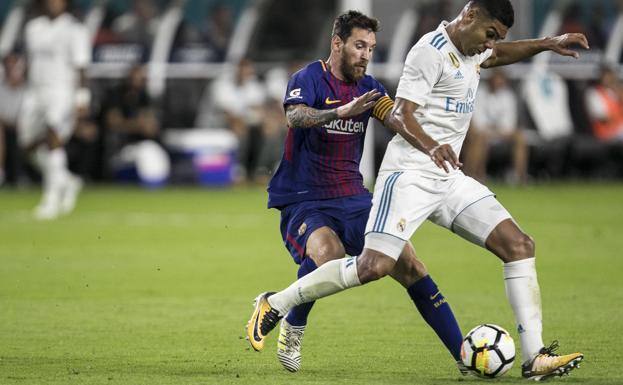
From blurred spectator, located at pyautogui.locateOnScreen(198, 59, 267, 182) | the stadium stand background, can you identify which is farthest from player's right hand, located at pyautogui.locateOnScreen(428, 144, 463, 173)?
blurred spectator, located at pyautogui.locateOnScreen(198, 59, 267, 182)

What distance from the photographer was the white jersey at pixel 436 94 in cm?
729

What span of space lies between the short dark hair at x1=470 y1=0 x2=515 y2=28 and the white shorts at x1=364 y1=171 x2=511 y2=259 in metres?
0.92

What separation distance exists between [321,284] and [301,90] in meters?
1.16

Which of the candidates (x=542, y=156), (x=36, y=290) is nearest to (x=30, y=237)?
(x=36, y=290)

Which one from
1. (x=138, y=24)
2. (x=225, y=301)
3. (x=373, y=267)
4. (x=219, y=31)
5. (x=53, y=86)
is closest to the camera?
(x=373, y=267)

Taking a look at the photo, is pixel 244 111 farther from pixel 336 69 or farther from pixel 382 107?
pixel 382 107

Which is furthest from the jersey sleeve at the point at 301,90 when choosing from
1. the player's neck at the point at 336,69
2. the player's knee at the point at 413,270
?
the player's knee at the point at 413,270

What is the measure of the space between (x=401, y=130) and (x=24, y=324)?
11.8 feet

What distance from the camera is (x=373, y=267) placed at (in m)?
7.26

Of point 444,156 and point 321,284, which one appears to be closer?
point 444,156

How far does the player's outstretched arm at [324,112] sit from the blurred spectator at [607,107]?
59.9 feet

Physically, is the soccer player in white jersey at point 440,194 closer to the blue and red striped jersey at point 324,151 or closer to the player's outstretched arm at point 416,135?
the player's outstretched arm at point 416,135

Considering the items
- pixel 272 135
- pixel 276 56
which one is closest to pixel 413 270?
pixel 272 135

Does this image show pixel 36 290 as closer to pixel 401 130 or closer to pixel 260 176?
pixel 401 130
